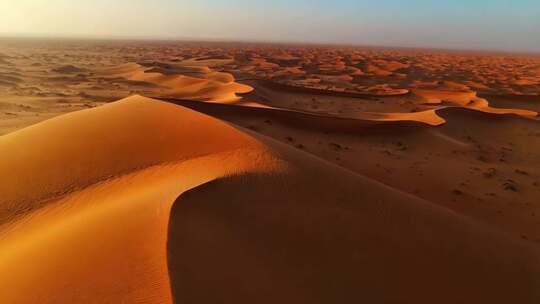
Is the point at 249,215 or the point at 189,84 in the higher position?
the point at 249,215

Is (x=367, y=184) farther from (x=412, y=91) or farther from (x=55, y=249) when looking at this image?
(x=412, y=91)

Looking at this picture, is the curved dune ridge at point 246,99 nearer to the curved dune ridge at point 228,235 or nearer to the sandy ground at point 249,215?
the sandy ground at point 249,215

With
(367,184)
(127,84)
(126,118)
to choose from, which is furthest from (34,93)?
(367,184)

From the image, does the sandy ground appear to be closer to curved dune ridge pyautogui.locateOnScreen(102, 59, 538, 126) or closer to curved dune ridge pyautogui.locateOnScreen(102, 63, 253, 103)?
curved dune ridge pyautogui.locateOnScreen(102, 59, 538, 126)

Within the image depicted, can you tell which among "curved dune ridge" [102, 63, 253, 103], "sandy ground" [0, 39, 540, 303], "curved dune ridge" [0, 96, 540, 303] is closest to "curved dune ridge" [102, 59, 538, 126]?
"curved dune ridge" [102, 63, 253, 103]

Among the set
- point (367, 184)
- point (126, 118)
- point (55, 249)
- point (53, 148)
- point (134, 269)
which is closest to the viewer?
point (134, 269)

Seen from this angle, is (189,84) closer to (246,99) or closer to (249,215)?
(246,99)

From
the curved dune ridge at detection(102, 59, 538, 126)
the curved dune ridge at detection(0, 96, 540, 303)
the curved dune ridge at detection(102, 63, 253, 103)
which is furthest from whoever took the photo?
the curved dune ridge at detection(102, 63, 253, 103)

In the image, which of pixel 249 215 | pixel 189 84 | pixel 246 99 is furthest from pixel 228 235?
pixel 189 84
